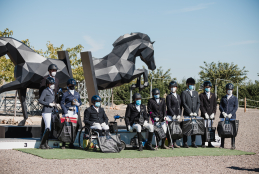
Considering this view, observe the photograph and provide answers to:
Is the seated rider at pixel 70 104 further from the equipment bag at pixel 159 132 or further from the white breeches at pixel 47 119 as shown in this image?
the equipment bag at pixel 159 132

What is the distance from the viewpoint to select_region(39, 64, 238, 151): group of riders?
7.76 m

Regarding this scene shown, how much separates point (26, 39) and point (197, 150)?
17.3 metres

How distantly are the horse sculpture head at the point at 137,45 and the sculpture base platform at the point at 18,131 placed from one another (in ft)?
12.7

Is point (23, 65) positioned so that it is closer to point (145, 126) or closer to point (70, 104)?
point (70, 104)

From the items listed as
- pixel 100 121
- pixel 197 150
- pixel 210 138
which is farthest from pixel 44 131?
pixel 210 138

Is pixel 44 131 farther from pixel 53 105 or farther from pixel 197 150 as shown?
pixel 197 150

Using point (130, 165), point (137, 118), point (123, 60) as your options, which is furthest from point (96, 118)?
point (123, 60)

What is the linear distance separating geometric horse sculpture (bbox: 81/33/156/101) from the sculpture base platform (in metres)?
1.99

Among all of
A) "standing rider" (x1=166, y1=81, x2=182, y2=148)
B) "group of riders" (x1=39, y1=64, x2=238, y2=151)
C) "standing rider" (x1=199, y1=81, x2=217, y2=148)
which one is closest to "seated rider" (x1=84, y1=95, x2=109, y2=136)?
"group of riders" (x1=39, y1=64, x2=238, y2=151)

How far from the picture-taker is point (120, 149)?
25.1 feet

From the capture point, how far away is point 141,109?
8188 mm

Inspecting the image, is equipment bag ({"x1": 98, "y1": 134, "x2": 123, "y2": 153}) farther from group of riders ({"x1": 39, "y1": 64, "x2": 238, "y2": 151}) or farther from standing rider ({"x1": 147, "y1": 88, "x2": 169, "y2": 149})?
standing rider ({"x1": 147, "y1": 88, "x2": 169, "y2": 149})

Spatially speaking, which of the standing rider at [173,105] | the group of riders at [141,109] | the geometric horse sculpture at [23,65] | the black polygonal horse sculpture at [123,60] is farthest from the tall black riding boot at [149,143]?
the geometric horse sculpture at [23,65]

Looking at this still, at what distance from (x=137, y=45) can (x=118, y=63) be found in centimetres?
104
